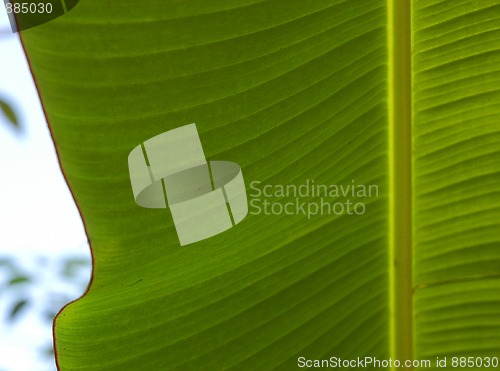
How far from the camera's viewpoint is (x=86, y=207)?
44 cm

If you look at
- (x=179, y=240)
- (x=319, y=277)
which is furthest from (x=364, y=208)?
(x=179, y=240)

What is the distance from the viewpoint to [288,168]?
0.50 metres

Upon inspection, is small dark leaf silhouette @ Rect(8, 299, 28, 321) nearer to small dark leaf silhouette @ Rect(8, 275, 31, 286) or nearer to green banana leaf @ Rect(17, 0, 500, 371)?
small dark leaf silhouette @ Rect(8, 275, 31, 286)

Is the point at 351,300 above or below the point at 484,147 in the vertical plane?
below

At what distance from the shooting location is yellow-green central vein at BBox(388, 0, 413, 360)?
0.49 meters

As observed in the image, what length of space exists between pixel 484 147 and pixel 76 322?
41 centimetres

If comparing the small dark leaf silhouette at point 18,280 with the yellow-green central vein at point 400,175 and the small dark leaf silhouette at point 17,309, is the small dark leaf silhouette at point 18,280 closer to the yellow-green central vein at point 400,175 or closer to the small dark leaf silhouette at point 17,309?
the small dark leaf silhouette at point 17,309

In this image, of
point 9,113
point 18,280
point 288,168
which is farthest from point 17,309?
point 288,168

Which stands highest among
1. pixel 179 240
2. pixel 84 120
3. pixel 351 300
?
pixel 84 120

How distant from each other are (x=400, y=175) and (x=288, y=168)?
0.39 feet

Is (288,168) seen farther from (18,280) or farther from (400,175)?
(18,280)

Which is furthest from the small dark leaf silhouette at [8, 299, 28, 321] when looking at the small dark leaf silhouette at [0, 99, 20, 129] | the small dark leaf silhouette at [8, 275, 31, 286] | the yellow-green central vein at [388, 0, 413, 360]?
the yellow-green central vein at [388, 0, 413, 360]

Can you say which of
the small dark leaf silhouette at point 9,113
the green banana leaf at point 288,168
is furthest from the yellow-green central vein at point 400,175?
the small dark leaf silhouette at point 9,113

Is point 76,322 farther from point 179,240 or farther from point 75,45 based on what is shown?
point 75,45
